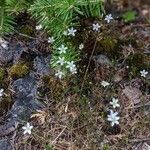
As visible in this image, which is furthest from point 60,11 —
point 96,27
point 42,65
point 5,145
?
point 5,145

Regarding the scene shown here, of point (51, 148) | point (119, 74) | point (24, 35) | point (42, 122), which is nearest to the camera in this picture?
point (51, 148)

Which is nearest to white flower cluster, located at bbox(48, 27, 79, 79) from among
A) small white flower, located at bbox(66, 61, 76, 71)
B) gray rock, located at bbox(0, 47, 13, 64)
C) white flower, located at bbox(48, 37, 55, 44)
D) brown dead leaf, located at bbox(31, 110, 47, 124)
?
small white flower, located at bbox(66, 61, 76, 71)

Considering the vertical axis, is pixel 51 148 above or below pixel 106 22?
below

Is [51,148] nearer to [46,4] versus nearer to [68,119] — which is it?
[68,119]

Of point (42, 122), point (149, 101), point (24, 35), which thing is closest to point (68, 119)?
point (42, 122)

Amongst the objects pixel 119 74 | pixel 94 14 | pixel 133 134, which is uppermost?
pixel 94 14

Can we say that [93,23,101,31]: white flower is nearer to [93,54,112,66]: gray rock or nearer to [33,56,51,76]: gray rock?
[93,54,112,66]: gray rock
